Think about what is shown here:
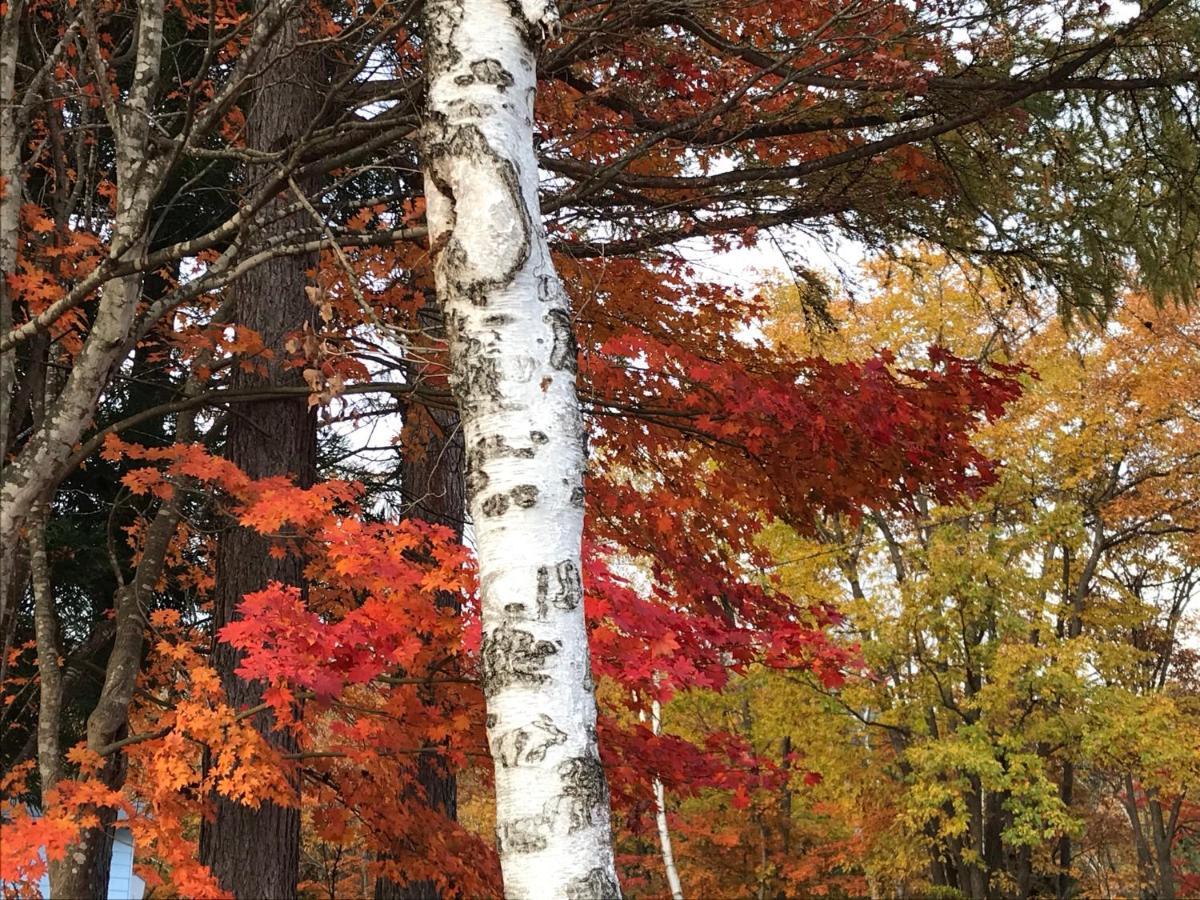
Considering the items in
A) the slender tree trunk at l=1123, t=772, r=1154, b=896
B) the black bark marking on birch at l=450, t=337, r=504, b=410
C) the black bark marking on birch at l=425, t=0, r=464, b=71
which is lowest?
the slender tree trunk at l=1123, t=772, r=1154, b=896

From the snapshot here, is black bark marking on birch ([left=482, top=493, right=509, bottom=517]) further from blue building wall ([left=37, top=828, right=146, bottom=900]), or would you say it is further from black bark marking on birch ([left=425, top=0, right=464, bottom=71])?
blue building wall ([left=37, top=828, right=146, bottom=900])

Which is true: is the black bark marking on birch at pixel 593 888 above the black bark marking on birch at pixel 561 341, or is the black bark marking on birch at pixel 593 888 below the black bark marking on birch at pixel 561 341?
below

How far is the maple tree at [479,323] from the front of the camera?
422 cm

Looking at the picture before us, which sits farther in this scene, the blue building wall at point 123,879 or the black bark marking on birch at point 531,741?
the blue building wall at point 123,879

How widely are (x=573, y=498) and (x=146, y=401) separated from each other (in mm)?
7627

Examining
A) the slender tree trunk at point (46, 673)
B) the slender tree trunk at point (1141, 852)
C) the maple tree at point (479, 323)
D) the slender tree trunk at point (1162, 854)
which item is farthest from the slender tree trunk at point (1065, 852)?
the slender tree trunk at point (46, 673)

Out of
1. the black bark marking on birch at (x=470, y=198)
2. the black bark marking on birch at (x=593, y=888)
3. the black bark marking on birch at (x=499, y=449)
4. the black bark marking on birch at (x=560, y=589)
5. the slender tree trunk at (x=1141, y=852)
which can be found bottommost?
the slender tree trunk at (x=1141, y=852)

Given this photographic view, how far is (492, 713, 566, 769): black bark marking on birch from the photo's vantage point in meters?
2.64

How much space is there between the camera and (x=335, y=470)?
1056cm

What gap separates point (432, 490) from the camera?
8.38 metres

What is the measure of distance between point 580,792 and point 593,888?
0.22 metres

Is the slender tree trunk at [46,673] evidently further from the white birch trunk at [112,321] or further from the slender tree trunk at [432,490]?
the slender tree trunk at [432,490]

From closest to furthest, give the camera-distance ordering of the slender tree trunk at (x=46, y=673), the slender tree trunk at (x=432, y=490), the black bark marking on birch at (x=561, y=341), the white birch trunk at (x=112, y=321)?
Answer: 1. the black bark marking on birch at (x=561, y=341)
2. the white birch trunk at (x=112, y=321)
3. the slender tree trunk at (x=46, y=673)
4. the slender tree trunk at (x=432, y=490)

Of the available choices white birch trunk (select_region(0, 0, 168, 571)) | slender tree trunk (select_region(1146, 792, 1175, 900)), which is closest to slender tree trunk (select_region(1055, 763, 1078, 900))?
slender tree trunk (select_region(1146, 792, 1175, 900))
